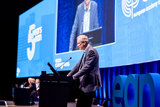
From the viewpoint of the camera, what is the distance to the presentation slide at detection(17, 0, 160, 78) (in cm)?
420

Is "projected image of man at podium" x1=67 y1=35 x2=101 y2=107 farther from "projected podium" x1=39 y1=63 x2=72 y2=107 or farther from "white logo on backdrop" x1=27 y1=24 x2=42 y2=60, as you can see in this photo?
"white logo on backdrop" x1=27 y1=24 x2=42 y2=60

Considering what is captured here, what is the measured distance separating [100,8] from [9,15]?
269 inches

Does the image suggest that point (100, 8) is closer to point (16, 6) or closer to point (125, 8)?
point (125, 8)

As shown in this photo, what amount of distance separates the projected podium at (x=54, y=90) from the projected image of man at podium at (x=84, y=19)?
3.13 metres

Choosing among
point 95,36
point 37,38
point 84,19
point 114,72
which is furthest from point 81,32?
point 37,38

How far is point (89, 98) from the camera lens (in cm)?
281

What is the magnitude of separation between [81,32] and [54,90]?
11.5 ft

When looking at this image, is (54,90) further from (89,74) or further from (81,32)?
(81,32)

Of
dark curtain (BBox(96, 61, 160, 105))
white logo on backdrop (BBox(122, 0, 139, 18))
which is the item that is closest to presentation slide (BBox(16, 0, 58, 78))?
dark curtain (BBox(96, 61, 160, 105))

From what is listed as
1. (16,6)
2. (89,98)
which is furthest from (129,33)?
(16,6)

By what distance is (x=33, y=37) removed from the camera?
8.60 meters

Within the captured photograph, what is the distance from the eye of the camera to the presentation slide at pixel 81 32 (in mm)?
4203

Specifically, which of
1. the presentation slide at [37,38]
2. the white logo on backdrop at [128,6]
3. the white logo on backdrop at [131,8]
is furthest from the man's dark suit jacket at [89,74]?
the presentation slide at [37,38]

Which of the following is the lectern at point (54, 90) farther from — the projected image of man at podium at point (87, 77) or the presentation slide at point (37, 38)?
the presentation slide at point (37, 38)
